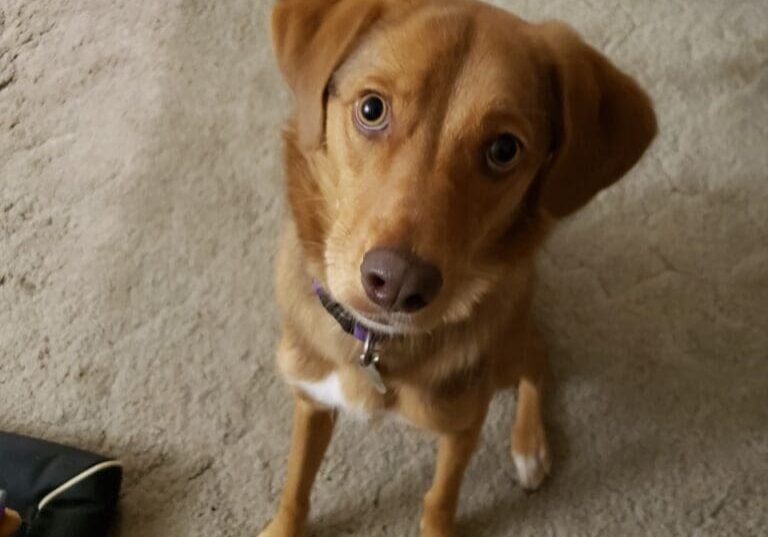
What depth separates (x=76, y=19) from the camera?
2.40 metres

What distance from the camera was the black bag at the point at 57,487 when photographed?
1664mm

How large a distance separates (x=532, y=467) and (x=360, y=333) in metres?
0.64

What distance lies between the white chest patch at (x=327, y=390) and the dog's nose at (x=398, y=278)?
0.37 metres

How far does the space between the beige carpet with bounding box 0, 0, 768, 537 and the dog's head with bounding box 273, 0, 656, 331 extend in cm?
70

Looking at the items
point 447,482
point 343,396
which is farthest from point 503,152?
point 447,482

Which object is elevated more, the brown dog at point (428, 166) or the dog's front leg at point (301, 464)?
the brown dog at point (428, 166)

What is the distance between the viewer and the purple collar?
1.36 m

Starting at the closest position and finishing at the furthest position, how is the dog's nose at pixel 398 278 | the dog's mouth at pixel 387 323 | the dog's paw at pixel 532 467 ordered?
the dog's nose at pixel 398 278 → the dog's mouth at pixel 387 323 → the dog's paw at pixel 532 467

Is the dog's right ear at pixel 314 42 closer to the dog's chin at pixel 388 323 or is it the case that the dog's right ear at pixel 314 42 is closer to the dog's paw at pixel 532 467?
the dog's chin at pixel 388 323

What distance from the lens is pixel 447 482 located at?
5.47 ft

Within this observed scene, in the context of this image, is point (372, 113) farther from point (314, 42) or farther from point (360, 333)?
point (360, 333)

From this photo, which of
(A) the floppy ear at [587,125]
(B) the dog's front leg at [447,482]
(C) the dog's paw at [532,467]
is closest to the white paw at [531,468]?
(C) the dog's paw at [532,467]

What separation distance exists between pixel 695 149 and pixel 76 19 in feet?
5.42

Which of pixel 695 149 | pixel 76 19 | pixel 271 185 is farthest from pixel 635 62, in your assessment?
pixel 76 19
